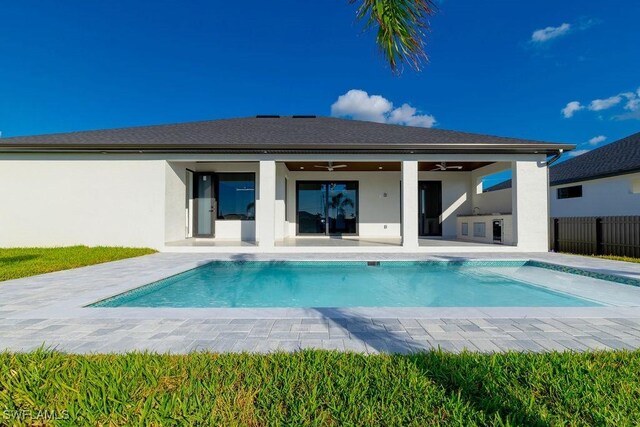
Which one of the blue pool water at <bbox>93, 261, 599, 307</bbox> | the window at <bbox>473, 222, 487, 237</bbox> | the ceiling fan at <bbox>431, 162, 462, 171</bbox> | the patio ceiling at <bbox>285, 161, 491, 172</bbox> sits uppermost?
the patio ceiling at <bbox>285, 161, 491, 172</bbox>

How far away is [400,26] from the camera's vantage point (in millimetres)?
3297

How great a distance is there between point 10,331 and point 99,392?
2.04 m

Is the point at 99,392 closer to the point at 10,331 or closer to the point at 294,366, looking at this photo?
the point at 294,366

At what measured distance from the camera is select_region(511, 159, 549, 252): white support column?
9.38m

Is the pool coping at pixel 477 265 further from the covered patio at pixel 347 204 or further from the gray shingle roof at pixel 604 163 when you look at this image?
the gray shingle roof at pixel 604 163

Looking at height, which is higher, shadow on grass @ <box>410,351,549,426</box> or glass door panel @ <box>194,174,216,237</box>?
glass door panel @ <box>194,174,216,237</box>

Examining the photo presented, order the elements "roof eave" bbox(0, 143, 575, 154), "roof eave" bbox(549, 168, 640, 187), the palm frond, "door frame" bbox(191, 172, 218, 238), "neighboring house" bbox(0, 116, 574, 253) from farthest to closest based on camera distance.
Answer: "door frame" bbox(191, 172, 218, 238), "roof eave" bbox(549, 168, 640, 187), "neighboring house" bbox(0, 116, 574, 253), "roof eave" bbox(0, 143, 575, 154), the palm frond

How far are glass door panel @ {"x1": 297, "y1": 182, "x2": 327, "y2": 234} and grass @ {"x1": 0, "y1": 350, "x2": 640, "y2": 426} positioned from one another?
11676 mm

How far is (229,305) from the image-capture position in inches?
184

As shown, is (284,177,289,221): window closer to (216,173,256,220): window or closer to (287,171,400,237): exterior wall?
(287,171,400,237): exterior wall

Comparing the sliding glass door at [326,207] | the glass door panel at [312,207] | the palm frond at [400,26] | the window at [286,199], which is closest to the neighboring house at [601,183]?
the sliding glass door at [326,207]

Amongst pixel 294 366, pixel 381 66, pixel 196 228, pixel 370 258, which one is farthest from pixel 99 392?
pixel 196 228

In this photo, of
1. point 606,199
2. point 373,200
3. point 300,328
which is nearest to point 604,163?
point 606,199

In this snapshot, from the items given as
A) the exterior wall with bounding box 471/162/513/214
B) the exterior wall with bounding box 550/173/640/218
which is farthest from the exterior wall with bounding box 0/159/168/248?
the exterior wall with bounding box 550/173/640/218
